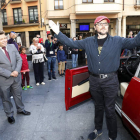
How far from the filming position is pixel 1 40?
3.27 metres

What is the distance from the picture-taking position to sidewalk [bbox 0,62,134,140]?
299 centimetres

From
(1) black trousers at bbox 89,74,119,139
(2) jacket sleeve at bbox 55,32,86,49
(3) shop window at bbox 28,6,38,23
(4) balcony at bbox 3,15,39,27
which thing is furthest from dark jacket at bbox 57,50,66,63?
(3) shop window at bbox 28,6,38,23

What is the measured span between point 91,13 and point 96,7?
0.77 m

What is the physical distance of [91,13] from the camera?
56.2 ft

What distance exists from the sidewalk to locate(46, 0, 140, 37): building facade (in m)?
14.2

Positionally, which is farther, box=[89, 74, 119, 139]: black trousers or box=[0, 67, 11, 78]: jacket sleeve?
box=[0, 67, 11, 78]: jacket sleeve

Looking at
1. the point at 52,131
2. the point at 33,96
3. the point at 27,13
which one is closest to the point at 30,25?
the point at 27,13

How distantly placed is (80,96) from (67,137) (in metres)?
1.13

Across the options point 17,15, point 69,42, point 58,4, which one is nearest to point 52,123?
point 69,42

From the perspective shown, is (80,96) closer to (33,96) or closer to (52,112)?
(52,112)

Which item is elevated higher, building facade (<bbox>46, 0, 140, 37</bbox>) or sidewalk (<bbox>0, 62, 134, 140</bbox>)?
building facade (<bbox>46, 0, 140, 37</bbox>)

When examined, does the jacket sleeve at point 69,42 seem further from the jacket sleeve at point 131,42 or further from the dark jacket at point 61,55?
the dark jacket at point 61,55

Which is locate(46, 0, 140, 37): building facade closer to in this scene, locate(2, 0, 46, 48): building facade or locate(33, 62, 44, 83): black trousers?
locate(2, 0, 46, 48): building facade

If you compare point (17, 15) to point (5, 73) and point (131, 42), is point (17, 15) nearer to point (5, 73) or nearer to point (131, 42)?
point (5, 73)
